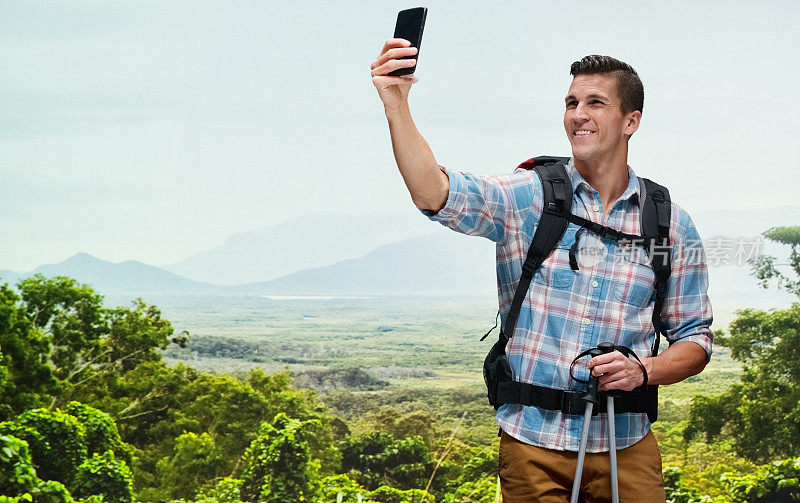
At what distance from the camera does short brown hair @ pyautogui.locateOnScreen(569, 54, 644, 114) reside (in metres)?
1.52

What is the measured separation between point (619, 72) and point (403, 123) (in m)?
0.50

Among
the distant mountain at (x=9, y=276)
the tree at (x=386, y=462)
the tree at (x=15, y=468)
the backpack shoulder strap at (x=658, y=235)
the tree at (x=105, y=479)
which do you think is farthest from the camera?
the tree at (x=386, y=462)

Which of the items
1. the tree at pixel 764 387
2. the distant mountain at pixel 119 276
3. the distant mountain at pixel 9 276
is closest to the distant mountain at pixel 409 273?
the distant mountain at pixel 119 276

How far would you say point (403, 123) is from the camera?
1.25 metres

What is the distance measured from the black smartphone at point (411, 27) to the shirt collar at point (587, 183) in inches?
16.6

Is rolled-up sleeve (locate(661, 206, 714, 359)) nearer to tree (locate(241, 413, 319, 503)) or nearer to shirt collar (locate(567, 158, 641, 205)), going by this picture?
shirt collar (locate(567, 158, 641, 205))

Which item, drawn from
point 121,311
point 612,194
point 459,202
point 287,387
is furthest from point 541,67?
point 459,202

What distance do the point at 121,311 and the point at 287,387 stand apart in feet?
2.87

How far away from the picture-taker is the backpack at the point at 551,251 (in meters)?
1.44

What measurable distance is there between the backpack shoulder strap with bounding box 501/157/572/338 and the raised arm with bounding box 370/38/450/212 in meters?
0.25

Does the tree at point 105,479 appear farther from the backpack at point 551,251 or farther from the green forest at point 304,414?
the backpack at point 551,251

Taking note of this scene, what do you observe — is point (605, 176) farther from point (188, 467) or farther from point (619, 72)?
point (188, 467)

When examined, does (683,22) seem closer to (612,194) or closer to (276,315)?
(276,315)

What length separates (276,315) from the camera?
4.35 metres
